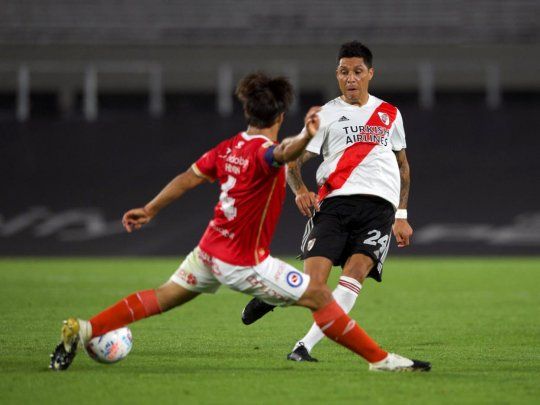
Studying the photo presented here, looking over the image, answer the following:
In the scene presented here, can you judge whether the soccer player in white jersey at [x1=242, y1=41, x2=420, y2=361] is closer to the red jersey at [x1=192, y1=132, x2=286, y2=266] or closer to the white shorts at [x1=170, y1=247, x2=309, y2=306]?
the white shorts at [x1=170, y1=247, x2=309, y2=306]

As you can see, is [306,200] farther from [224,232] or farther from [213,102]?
[213,102]

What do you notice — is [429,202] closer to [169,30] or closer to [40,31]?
[169,30]

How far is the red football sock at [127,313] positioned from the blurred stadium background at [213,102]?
1344 cm

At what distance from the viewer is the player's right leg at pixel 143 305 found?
262 inches

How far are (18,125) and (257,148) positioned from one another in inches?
584

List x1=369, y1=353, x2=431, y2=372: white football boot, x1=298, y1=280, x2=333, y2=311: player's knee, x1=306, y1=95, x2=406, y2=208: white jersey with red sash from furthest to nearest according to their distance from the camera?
x1=306, y1=95, x2=406, y2=208: white jersey with red sash < x1=369, y1=353, x2=431, y2=372: white football boot < x1=298, y1=280, x2=333, y2=311: player's knee

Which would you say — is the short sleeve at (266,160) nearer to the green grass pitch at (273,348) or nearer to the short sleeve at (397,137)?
the green grass pitch at (273,348)

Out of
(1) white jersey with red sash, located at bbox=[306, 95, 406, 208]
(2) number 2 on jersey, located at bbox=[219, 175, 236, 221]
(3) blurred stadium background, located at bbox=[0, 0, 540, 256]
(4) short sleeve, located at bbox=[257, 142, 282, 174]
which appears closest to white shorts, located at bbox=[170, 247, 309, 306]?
(2) number 2 on jersey, located at bbox=[219, 175, 236, 221]

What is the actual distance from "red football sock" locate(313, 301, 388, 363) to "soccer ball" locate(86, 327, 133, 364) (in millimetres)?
1212

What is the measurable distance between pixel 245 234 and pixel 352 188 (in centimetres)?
155

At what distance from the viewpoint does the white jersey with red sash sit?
7902 millimetres

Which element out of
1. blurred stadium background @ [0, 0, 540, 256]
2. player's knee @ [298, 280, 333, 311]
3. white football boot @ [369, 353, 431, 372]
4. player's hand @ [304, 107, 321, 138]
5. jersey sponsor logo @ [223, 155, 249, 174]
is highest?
player's hand @ [304, 107, 321, 138]

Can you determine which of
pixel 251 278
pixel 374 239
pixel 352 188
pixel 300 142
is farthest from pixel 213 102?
pixel 300 142

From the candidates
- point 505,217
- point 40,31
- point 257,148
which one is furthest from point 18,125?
point 257,148
